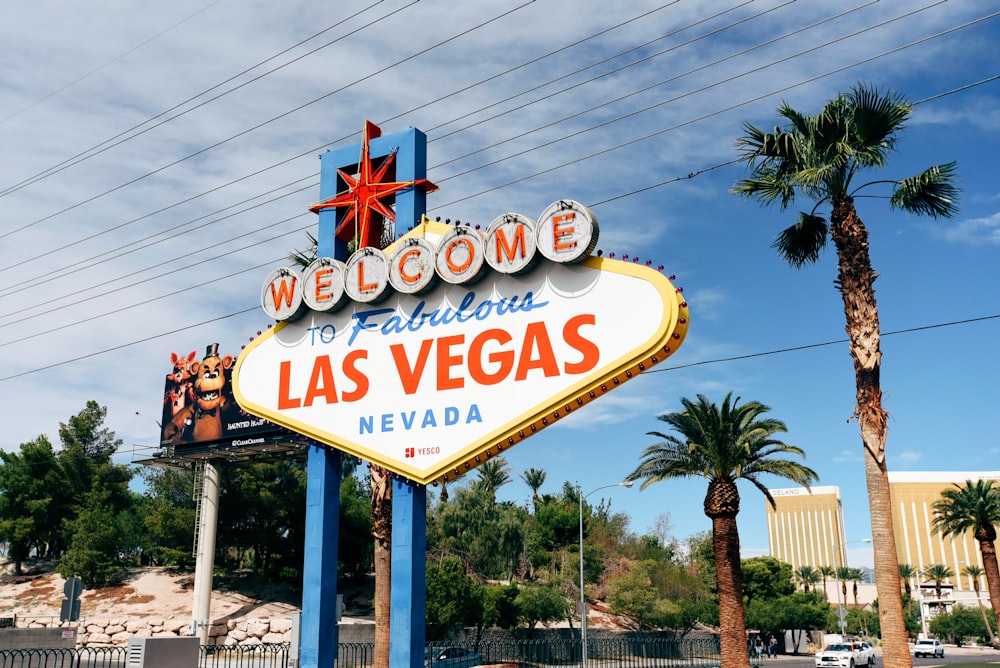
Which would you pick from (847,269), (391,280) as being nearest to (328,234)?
(391,280)

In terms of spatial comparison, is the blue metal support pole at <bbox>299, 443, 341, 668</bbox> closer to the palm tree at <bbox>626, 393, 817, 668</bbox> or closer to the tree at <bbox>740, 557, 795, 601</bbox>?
the palm tree at <bbox>626, 393, 817, 668</bbox>

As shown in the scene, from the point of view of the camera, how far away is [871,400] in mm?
21625

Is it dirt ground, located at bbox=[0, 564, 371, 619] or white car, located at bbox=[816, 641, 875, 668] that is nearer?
white car, located at bbox=[816, 641, 875, 668]

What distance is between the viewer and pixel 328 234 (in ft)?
64.8

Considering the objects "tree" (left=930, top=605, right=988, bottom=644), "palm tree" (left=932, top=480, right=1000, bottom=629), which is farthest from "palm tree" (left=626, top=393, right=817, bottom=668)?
"tree" (left=930, top=605, right=988, bottom=644)

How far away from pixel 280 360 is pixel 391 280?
357 centimetres

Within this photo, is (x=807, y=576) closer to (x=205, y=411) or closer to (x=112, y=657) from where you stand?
(x=205, y=411)

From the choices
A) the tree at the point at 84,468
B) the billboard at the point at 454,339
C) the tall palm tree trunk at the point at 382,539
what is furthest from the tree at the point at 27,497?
the billboard at the point at 454,339

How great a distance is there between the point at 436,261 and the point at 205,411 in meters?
36.2

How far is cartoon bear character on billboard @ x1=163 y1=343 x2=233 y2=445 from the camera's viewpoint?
4838 centimetres

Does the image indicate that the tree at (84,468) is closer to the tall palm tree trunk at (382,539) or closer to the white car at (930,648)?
the tall palm tree trunk at (382,539)

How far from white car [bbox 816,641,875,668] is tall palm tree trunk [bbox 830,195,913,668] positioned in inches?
1043

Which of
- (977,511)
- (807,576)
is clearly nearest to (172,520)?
(977,511)

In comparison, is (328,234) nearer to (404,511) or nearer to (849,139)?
(404,511)
